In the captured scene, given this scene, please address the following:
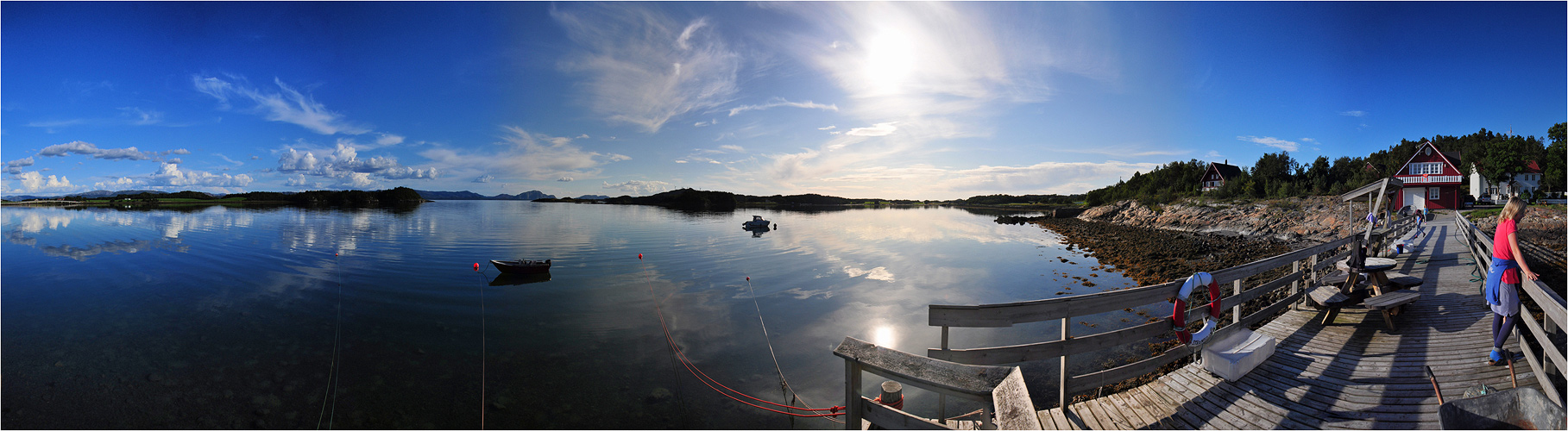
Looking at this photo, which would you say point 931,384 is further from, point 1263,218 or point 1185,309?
point 1263,218

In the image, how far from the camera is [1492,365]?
5.00m

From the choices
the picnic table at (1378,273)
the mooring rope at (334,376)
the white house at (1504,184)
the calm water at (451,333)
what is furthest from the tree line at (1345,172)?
the mooring rope at (334,376)

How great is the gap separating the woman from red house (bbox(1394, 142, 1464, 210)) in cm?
5225

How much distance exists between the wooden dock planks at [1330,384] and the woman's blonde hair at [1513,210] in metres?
1.49

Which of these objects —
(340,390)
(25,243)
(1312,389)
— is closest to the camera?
(1312,389)

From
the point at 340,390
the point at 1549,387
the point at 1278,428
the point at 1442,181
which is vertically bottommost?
the point at 340,390

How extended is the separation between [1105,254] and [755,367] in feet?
82.8

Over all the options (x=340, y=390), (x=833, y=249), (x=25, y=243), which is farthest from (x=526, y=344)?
(x=25, y=243)

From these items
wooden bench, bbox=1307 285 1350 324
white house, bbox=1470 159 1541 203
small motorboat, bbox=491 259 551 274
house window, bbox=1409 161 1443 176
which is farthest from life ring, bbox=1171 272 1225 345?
white house, bbox=1470 159 1541 203

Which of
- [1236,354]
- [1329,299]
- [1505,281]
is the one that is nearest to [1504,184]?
[1329,299]

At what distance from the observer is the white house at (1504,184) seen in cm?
4691

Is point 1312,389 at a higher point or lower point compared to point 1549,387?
lower

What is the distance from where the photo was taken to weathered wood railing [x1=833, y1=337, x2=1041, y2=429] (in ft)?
8.43

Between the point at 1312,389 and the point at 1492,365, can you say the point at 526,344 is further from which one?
the point at 1492,365
